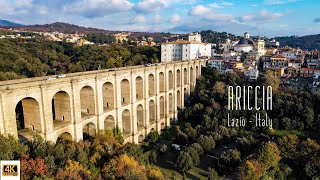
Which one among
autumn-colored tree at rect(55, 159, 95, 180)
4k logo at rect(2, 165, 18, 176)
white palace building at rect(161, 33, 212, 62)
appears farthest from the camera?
white palace building at rect(161, 33, 212, 62)

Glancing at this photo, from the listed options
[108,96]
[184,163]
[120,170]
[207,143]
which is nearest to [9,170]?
[120,170]

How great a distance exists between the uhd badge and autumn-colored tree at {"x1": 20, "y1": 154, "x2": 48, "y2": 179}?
1033mm

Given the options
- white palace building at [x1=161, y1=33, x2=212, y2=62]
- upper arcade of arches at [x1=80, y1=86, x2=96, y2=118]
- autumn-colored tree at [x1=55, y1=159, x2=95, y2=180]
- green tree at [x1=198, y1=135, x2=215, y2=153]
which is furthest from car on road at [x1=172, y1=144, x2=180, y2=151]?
white palace building at [x1=161, y1=33, x2=212, y2=62]

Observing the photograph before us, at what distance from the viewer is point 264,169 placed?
30.3 m

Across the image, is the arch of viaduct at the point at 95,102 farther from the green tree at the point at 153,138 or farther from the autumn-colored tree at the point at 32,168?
the autumn-colored tree at the point at 32,168

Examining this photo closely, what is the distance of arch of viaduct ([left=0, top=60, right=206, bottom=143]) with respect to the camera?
86.5 feet

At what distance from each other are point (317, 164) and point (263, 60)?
60.4 metres

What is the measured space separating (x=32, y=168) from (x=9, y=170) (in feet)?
6.97

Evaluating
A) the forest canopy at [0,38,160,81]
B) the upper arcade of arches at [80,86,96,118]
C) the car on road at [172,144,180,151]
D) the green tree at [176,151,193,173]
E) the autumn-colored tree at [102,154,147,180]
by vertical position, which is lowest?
the car on road at [172,144,180,151]

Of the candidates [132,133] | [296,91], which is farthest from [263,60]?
[132,133]

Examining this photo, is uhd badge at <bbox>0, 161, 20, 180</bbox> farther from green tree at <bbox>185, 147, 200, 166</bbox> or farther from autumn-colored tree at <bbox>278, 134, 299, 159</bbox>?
autumn-colored tree at <bbox>278, 134, 299, 159</bbox>

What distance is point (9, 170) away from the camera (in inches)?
674

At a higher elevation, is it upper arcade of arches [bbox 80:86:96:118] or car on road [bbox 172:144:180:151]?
upper arcade of arches [bbox 80:86:96:118]

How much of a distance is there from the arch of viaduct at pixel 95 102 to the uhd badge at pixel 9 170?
7.50m
